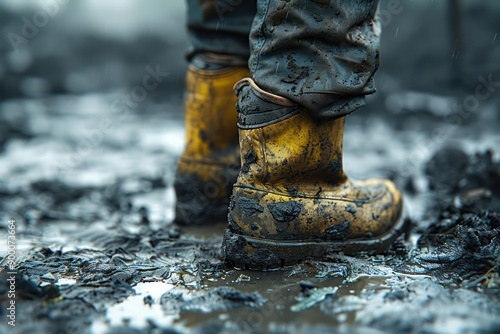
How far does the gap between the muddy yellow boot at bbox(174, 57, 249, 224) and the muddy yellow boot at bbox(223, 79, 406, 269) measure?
504 millimetres

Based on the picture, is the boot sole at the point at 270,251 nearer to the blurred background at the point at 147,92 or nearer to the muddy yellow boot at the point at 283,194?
the muddy yellow boot at the point at 283,194

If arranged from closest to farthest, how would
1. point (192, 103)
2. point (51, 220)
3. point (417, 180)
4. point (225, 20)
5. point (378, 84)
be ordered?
point (225, 20) < point (192, 103) < point (51, 220) < point (417, 180) < point (378, 84)

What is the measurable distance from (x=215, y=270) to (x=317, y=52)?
837 mm

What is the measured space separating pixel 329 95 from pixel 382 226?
59 centimetres

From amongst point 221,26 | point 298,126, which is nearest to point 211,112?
point 221,26

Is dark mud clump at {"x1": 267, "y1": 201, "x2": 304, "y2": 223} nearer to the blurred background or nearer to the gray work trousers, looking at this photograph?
the gray work trousers

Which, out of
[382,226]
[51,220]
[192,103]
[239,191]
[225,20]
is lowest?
[51,220]

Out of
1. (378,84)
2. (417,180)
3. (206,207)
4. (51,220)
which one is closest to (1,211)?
(51,220)

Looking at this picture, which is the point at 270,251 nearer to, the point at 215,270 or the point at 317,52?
the point at 215,270

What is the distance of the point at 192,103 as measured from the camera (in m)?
2.38

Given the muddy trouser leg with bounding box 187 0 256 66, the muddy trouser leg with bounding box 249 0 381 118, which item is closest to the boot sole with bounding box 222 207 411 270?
the muddy trouser leg with bounding box 249 0 381 118

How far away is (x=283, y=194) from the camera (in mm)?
1833

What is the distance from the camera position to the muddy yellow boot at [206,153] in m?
2.33

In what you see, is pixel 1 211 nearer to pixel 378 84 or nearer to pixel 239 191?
pixel 239 191
